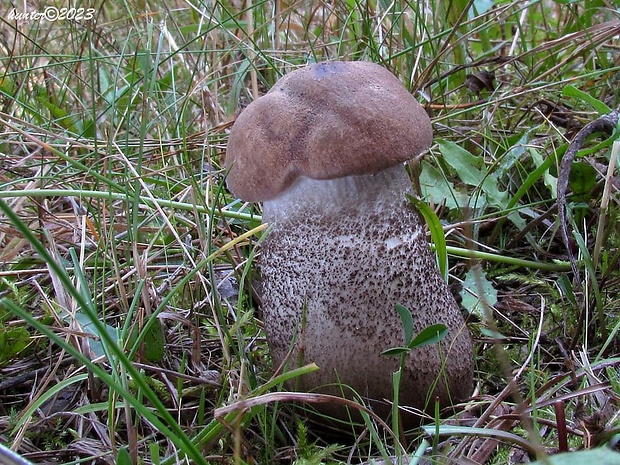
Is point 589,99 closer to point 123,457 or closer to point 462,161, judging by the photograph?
point 462,161

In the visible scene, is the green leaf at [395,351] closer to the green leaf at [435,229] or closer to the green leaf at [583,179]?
the green leaf at [435,229]

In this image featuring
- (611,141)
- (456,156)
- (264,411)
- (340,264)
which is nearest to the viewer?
(264,411)

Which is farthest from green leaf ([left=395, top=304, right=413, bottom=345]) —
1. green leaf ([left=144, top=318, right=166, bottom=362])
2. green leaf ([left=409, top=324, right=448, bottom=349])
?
green leaf ([left=144, top=318, right=166, bottom=362])

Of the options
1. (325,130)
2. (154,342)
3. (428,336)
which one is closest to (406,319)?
(428,336)

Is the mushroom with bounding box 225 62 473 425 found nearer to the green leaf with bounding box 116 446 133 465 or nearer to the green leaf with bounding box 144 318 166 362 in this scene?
the green leaf with bounding box 144 318 166 362

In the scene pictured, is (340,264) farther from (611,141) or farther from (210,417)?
(611,141)

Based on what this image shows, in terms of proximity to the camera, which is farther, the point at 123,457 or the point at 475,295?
the point at 475,295

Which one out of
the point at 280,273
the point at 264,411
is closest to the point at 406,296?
the point at 280,273
